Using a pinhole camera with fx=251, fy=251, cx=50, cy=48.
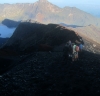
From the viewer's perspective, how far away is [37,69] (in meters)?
26.7

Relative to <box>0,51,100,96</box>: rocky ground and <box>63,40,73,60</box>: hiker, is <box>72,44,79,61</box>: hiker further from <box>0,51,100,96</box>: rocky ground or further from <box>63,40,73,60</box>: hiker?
<box>0,51,100,96</box>: rocky ground

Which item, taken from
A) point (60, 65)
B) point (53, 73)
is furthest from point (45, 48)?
point (53, 73)

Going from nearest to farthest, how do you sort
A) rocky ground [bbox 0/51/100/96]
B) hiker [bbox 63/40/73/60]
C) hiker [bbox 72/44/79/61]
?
rocky ground [bbox 0/51/100/96]
hiker [bbox 72/44/79/61]
hiker [bbox 63/40/73/60]

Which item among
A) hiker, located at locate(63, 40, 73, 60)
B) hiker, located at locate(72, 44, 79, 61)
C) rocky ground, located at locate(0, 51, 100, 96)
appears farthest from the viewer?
hiker, located at locate(63, 40, 73, 60)

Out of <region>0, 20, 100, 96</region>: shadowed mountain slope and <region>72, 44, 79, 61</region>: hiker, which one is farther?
<region>72, 44, 79, 61</region>: hiker

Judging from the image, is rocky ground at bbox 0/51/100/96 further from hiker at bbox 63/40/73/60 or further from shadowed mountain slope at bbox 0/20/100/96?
hiker at bbox 63/40/73/60

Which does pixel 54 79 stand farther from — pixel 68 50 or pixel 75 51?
pixel 68 50

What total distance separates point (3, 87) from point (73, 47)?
34.0 ft

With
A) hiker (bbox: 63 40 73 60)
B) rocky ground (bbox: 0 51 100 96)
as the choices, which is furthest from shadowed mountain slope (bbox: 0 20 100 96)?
hiker (bbox: 63 40 73 60)

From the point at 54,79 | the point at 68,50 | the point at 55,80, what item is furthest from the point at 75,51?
the point at 55,80

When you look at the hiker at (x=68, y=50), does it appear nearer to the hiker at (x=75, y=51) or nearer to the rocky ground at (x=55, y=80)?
the hiker at (x=75, y=51)

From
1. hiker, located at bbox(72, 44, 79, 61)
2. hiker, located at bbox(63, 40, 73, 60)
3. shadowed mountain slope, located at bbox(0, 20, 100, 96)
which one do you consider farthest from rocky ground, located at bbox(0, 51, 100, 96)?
hiker, located at bbox(63, 40, 73, 60)

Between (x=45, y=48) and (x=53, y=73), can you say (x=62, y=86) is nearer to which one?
(x=53, y=73)

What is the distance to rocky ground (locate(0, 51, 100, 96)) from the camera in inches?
749
